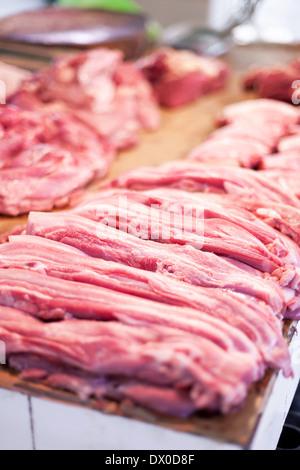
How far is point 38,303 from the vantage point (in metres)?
2.16

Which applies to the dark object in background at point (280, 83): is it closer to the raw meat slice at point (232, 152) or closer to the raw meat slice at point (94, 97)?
the raw meat slice at point (94, 97)

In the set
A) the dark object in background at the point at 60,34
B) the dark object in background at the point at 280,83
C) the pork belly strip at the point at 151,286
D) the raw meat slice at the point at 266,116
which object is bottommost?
the pork belly strip at the point at 151,286

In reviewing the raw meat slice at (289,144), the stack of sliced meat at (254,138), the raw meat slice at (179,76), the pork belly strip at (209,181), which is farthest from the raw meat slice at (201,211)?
the raw meat slice at (179,76)

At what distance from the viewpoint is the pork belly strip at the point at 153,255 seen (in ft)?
7.44

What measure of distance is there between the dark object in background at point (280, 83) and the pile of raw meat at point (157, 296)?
2.52 metres

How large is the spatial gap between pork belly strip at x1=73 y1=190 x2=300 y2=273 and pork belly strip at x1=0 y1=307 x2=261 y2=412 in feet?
2.04

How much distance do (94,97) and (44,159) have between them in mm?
1210

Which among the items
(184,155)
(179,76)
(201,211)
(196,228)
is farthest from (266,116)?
(196,228)

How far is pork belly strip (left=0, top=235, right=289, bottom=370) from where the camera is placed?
2.05 m

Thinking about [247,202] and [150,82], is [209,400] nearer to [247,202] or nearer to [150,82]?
[247,202]

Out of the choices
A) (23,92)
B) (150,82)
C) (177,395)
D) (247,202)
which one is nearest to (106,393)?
(177,395)

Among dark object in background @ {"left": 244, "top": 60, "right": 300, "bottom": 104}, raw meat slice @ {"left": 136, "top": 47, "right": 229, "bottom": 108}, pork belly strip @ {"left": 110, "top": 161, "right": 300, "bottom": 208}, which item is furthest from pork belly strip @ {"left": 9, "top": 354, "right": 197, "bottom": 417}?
dark object in background @ {"left": 244, "top": 60, "right": 300, "bottom": 104}

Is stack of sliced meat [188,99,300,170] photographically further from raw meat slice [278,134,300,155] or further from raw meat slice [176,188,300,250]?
raw meat slice [176,188,300,250]

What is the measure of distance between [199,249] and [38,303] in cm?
77
